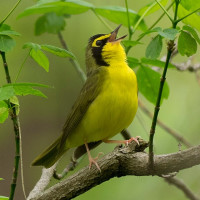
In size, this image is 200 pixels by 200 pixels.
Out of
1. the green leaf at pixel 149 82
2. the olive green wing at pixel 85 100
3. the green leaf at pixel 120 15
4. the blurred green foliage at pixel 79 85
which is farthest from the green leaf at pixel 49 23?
the green leaf at pixel 149 82

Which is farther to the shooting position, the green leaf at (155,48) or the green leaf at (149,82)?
the green leaf at (149,82)

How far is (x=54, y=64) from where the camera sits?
9.27 meters

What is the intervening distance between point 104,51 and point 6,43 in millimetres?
2117

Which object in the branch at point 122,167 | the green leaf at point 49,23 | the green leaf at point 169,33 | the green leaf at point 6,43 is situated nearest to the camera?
the green leaf at point 169,33

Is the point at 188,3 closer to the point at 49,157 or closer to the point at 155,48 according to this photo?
the point at 155,48

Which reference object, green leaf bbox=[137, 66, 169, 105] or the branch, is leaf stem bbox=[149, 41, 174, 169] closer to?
the branch

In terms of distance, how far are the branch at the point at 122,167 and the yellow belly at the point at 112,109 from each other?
734mm

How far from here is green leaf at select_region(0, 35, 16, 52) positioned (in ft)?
11.2

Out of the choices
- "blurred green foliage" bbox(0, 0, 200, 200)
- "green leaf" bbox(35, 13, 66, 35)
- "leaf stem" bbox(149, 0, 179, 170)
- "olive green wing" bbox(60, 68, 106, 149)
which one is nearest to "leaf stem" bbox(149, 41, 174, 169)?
"leaf stem" bbox(149, 0, 179, 170)

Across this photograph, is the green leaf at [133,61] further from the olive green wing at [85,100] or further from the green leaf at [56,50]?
the green leaf at [56,50]

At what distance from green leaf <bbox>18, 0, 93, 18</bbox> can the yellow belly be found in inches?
27.2

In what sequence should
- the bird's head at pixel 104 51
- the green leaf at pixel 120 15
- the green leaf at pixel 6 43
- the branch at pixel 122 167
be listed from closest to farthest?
the green leaf at pixel 6 43 → the branch at pixel 122 167 → the green leaf at pixel 120 15 → the bird's head at pixel 104 51

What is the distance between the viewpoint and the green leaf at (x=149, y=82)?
4.55 meters

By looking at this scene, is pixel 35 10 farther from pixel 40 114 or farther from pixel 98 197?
pixel 40 114
